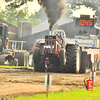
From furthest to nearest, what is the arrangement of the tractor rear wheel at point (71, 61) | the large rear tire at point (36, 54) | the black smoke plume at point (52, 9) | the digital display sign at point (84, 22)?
the digital display sign at point (84, 22) < the black smoke plume at point (52, 9) < the tractor rear wheel at point (71, 61) < the large rear tire at point (36, 54)

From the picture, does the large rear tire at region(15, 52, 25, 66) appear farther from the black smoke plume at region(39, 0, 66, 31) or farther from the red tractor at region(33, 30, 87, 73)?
the red tractor at region(33, 30, 87, 73)

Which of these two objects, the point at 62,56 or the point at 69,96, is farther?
the point at 62,56

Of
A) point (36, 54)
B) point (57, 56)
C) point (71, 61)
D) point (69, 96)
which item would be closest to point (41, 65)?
point (36, 54)

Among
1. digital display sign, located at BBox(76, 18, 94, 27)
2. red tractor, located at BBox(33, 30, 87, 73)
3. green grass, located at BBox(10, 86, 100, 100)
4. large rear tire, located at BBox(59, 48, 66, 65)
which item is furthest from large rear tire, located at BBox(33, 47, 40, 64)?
digital display sign, located at BBox(76, 18, 94, 27)

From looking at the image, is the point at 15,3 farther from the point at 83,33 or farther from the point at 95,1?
the point at 95,1

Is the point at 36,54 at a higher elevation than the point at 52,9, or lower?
lower

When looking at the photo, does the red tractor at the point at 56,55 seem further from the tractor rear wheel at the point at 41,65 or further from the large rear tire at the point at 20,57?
the large rear tire at the point at 20,57

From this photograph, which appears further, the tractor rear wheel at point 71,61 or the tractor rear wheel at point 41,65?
the tractor rear wheel at point 41,65

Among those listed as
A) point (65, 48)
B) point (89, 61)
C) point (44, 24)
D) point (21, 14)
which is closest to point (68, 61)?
point (65, 48)

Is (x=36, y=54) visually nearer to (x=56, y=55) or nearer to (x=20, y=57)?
(x=56, y=55)

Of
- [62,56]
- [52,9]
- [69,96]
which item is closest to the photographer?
[69,96]

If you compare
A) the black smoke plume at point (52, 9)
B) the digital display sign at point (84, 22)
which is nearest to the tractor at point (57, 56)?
the black smoke plume at point (52, 9)

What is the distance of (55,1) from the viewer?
21.2 meters

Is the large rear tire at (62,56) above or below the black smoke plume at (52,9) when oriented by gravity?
below
